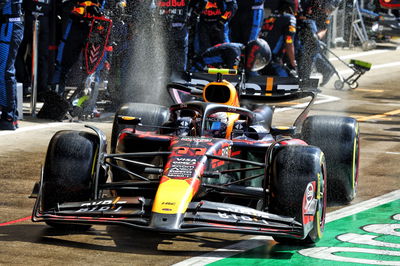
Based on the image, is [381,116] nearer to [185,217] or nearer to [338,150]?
[338,150]

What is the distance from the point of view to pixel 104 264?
7363 mm

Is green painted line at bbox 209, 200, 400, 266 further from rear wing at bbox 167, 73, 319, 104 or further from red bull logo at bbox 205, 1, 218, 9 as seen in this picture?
red bull logo at bbox 205, 1, 218, 9

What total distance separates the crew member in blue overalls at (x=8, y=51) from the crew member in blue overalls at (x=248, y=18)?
20.6ft

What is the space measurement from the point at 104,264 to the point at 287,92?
470 cm

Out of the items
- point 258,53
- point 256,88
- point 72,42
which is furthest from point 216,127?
point 72,42

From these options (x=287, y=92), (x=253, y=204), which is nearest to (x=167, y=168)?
(x=253, y=204)

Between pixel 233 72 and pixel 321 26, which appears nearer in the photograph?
pixel 233 72

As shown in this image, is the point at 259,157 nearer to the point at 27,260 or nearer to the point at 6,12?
the point at 27,260

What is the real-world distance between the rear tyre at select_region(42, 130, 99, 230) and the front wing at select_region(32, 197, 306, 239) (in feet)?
0.67

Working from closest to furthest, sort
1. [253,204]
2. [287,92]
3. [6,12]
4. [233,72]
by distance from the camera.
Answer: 1. [253,204]
2. [233,72]
3. [287,92]
4. [6,12]

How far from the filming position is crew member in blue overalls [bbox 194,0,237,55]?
1811 centimetres

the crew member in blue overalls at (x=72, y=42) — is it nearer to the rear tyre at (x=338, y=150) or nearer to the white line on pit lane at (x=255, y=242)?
the rear tyre at (x=338, y=150)

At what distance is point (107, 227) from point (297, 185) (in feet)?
5.62

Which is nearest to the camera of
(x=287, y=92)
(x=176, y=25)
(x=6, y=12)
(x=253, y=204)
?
(x=253, y=204)
